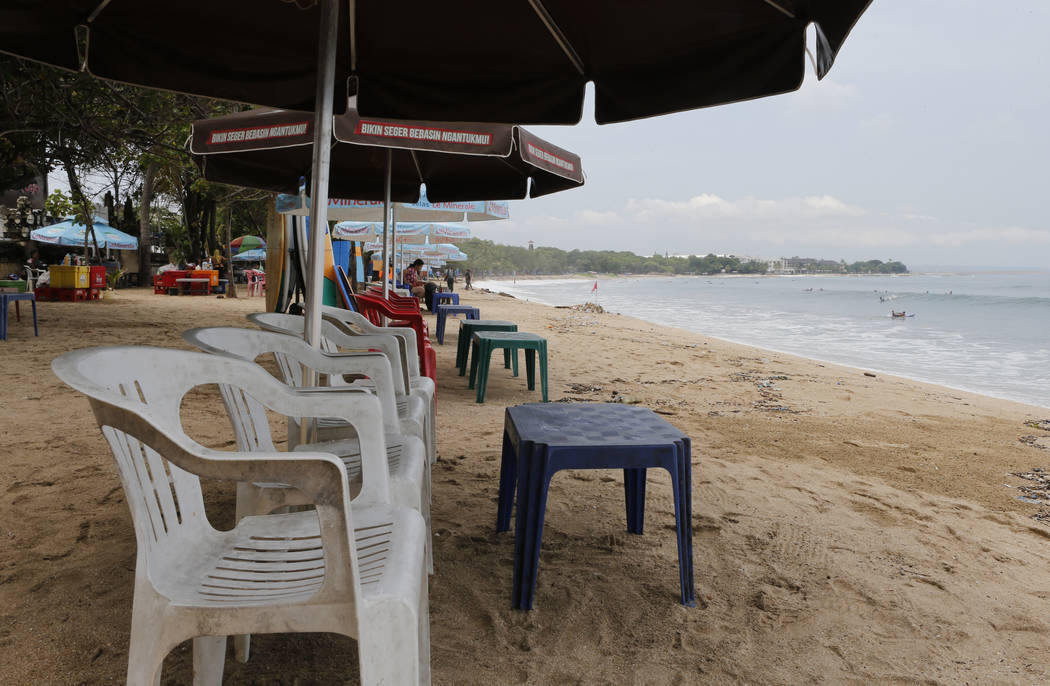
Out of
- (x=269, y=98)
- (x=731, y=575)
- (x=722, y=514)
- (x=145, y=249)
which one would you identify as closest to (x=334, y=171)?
(x=269, y=98)

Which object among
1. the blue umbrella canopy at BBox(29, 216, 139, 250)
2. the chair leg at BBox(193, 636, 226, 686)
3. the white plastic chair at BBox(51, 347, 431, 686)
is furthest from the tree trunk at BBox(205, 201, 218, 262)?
the chair leg at BBox(193, 636, 226, 686)

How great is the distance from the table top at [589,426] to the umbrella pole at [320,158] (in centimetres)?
96

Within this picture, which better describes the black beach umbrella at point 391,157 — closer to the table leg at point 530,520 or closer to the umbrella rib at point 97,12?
the umbrella rib at point 97,12

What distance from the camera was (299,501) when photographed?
1.83 m

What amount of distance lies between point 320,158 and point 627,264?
132 m

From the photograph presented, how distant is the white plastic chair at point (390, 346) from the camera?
3127mm

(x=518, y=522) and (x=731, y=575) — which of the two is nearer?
(x=518, y=522)

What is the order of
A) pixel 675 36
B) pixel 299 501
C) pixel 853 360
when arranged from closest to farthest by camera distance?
pixel 299 501
pixel 675 36
pixel 853 360

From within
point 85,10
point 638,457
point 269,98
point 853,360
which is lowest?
point 853,360

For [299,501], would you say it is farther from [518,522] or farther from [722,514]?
[722,514]

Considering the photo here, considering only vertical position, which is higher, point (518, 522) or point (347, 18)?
point (347, 18)

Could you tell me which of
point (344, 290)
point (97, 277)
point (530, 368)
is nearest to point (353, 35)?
point (530, 368)

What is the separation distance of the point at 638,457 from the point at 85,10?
3.05 meters

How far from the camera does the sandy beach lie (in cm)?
196
